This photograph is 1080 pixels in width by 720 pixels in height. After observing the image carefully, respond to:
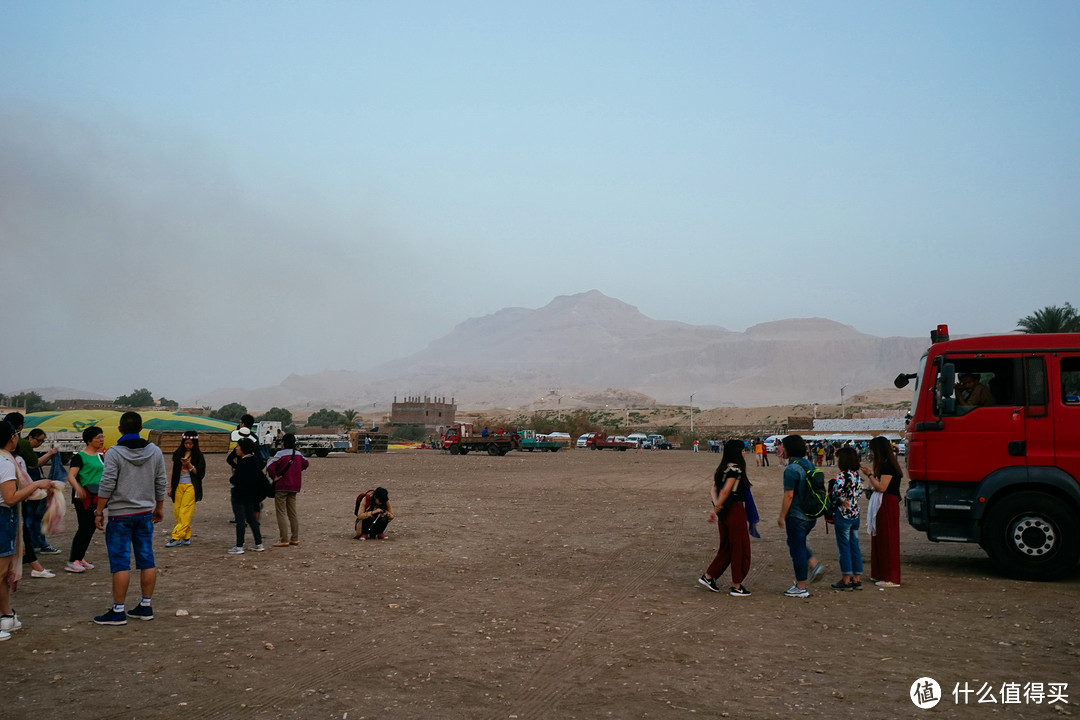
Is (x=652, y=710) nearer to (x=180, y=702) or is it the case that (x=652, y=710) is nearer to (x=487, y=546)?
(x=180, y=702)

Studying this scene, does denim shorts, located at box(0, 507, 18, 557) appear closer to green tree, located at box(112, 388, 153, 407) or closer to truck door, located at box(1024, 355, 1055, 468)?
truck door, located at box(1024, 355, 1055, 468)

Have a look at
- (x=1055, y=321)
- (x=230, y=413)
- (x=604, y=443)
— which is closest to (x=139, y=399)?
(x=230, y=413)

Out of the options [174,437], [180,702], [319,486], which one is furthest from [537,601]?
[174,437]

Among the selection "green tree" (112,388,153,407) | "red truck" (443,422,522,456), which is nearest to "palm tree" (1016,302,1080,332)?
"red truck" (443,422,522,456)

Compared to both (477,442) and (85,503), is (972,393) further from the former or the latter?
(477,442)

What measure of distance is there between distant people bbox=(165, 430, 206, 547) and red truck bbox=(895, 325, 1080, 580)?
10.3 m

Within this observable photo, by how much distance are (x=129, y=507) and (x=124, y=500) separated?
81mm

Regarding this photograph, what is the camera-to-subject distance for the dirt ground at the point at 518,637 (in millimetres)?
6086

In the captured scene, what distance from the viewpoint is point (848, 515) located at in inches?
389

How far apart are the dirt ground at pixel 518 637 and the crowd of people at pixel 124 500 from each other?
1.25ft

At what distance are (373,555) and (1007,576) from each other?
8.77 meters

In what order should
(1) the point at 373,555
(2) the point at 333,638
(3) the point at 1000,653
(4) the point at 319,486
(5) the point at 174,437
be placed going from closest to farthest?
(3) the point at 1000,653, (2) the point at 333,638, (1) the point at 373,555, (4) the point at 319,486, (5) the point at 174,437

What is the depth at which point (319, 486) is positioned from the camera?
2684cm

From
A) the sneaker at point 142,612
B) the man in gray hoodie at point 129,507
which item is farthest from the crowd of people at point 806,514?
the sneaker at point 142,612
